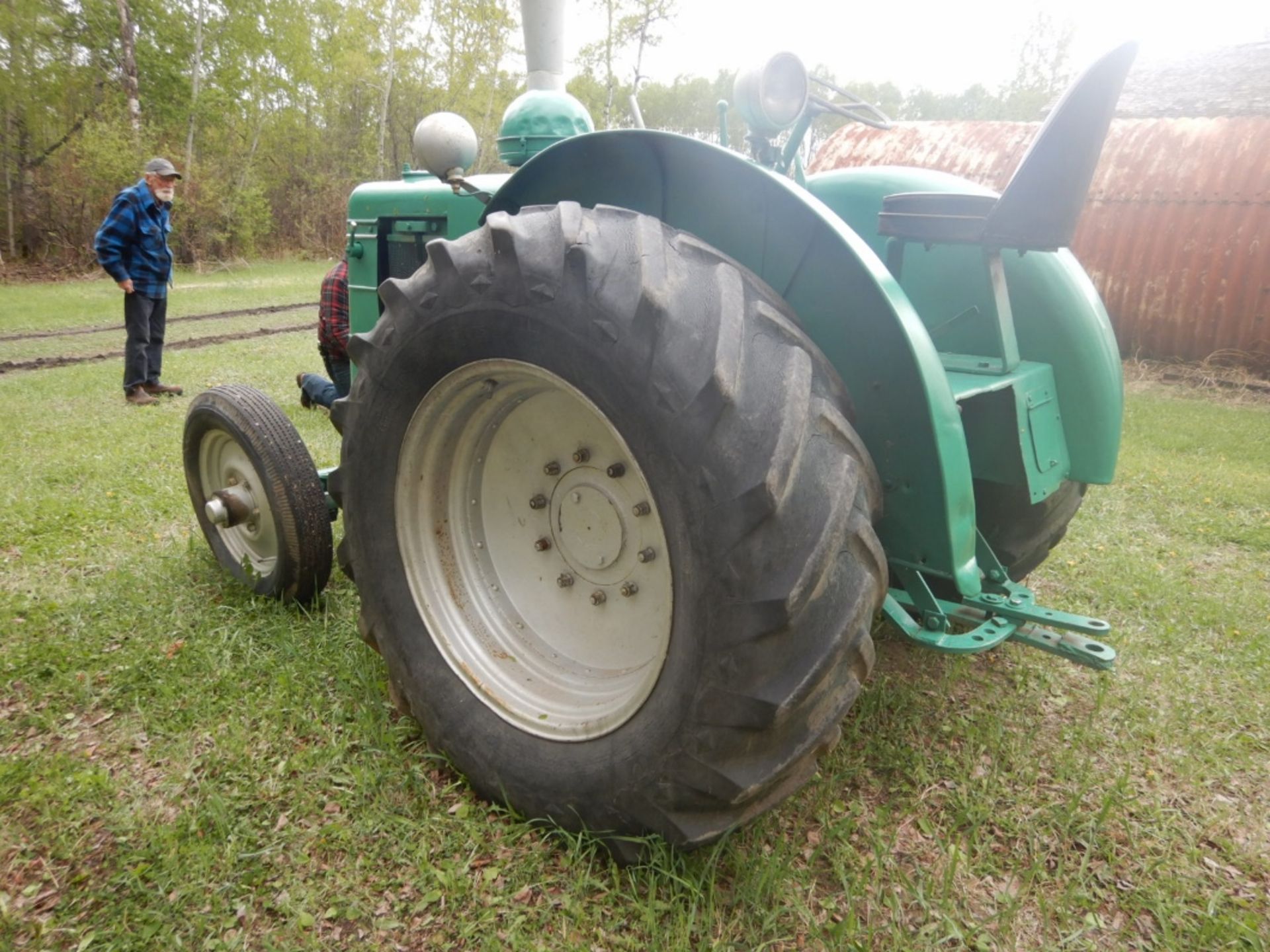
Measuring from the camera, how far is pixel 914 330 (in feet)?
4.71

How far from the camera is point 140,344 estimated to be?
5.90 m

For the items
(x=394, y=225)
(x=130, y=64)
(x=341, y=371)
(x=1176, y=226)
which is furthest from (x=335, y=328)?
(x=130, y=64)

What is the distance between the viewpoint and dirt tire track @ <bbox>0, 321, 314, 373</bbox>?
7.09m

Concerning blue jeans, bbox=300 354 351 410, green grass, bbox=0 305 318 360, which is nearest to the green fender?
blue jeans, bbox=300 354 351 410

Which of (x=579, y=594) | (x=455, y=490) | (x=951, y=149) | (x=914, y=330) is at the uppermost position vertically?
(x=951, y=149)

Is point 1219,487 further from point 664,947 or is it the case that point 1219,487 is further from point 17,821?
point 17,821

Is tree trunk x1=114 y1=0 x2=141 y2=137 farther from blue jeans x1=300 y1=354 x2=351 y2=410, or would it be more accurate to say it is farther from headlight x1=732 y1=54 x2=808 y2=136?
headlight x1=732 y1=54 x2=808 y2=136

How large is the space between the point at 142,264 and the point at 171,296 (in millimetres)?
7485

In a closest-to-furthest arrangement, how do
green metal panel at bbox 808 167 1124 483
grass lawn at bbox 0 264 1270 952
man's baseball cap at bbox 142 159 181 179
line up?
1. grass lawn at bbox 0 264 1270 952
2. green metal panel at bbox 808 167 1124 483
3. man's baseball cap at bbox 142 159 181 179

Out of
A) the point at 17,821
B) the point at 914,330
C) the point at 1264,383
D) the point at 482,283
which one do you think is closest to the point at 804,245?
the point at 914,330

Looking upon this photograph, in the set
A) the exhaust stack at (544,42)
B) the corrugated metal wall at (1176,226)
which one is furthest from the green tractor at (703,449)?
the corrugated metal wall at (1176,226)

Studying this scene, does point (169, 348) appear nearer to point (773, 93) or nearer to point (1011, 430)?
point (773, 93)

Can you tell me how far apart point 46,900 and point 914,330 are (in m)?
1.93

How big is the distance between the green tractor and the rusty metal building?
6.87 m
